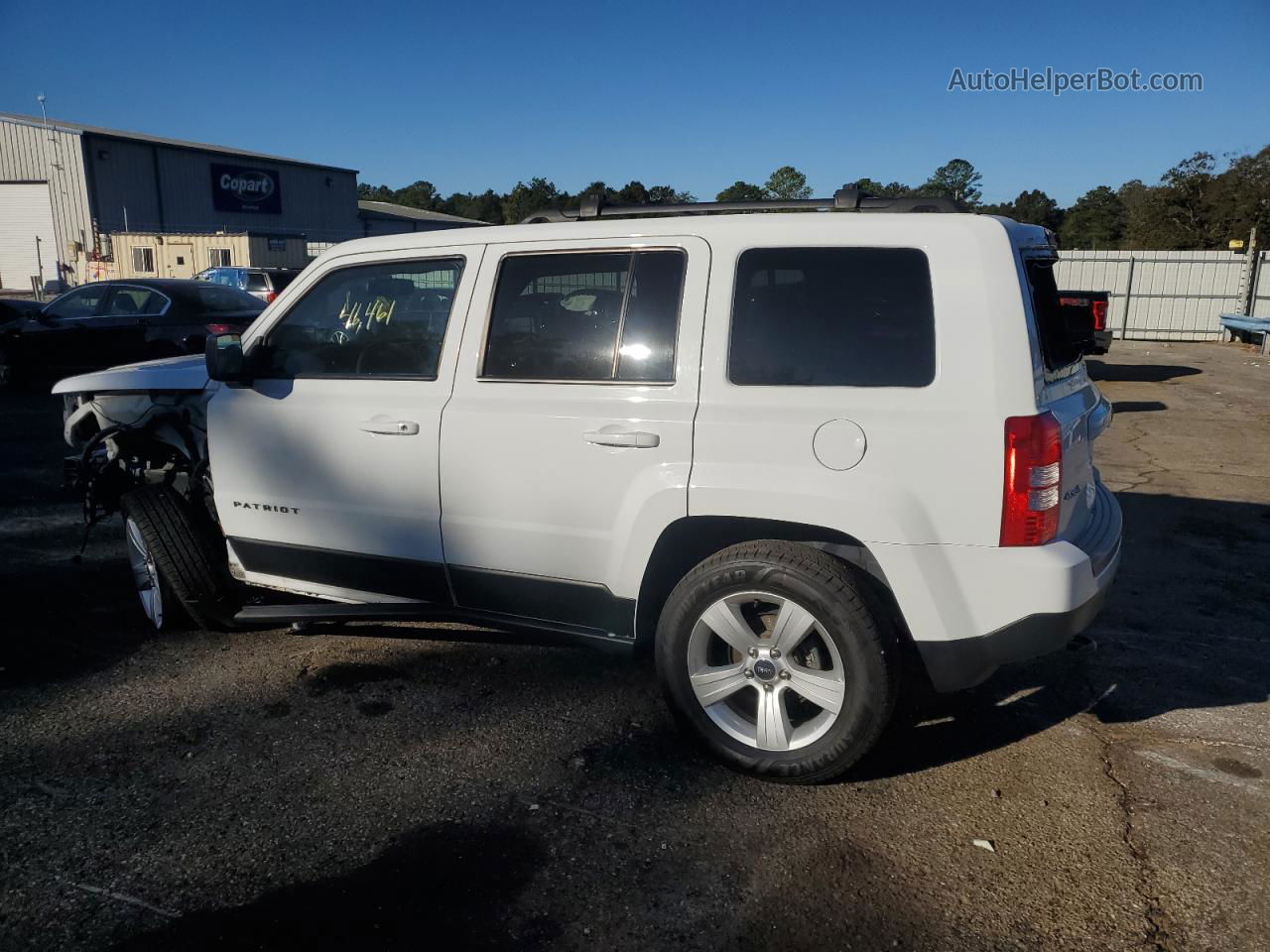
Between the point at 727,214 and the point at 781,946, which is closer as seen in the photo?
the point at 781,946

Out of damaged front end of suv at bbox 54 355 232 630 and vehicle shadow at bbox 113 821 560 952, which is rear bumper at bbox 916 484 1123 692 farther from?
damaged front end of suv at bbox 54 355 232 630

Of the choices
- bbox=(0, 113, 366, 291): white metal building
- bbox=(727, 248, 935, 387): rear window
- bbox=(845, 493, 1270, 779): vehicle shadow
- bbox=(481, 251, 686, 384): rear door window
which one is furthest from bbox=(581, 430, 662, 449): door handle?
bbox=(0, 113, 366, 291): white metal building

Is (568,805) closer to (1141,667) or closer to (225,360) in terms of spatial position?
(225,360)

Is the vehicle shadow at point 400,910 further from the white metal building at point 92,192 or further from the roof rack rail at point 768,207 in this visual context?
the white metal building at point 92,192

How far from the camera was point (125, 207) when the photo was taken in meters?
40.7

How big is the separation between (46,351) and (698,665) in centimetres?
1250

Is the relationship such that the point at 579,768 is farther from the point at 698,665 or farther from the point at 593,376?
the point at 593,376

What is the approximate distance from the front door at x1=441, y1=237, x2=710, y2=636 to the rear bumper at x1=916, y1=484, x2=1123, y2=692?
0.97 meters

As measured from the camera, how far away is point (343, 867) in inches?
112

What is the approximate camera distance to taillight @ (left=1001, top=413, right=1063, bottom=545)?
9.38ft

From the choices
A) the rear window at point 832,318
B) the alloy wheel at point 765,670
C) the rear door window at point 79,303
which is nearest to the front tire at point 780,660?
the alloy wheel at point 765,670

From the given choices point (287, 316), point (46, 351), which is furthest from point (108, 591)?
point (46, 351)

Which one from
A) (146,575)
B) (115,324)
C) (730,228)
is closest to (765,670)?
(730,228)

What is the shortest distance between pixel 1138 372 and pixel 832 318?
1522 centimetres
